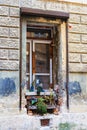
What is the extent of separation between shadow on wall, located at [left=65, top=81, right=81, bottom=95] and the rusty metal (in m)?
1.91

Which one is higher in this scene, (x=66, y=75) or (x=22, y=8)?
(x=22, y=8)

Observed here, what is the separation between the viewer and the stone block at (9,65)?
9211 millimetres

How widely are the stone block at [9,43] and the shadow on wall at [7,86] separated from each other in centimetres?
88

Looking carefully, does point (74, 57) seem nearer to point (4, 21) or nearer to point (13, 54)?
point (13, 54)

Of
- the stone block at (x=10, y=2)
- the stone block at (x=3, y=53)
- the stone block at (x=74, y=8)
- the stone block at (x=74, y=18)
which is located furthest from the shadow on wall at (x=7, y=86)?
the stone block at (x=74, y=8)

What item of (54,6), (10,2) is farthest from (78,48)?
(10,2)

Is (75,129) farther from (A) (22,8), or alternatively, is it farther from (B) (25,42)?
(A) (22,8)

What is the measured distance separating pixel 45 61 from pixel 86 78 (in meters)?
1.32

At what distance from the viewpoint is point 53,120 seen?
386 inches

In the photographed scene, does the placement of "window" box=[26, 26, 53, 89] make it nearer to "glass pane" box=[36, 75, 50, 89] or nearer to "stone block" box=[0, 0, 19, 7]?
"glass pane" box=[36, 75, 50, 89]

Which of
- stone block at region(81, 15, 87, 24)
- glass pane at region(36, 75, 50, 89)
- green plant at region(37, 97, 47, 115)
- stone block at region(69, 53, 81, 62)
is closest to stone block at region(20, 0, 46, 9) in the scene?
stone block at region(81, 15, 87, 24)

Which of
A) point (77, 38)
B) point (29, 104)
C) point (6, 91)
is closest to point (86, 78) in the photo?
point (77, 38)

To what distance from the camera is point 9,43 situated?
936 cm

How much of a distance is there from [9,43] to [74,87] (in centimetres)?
236
